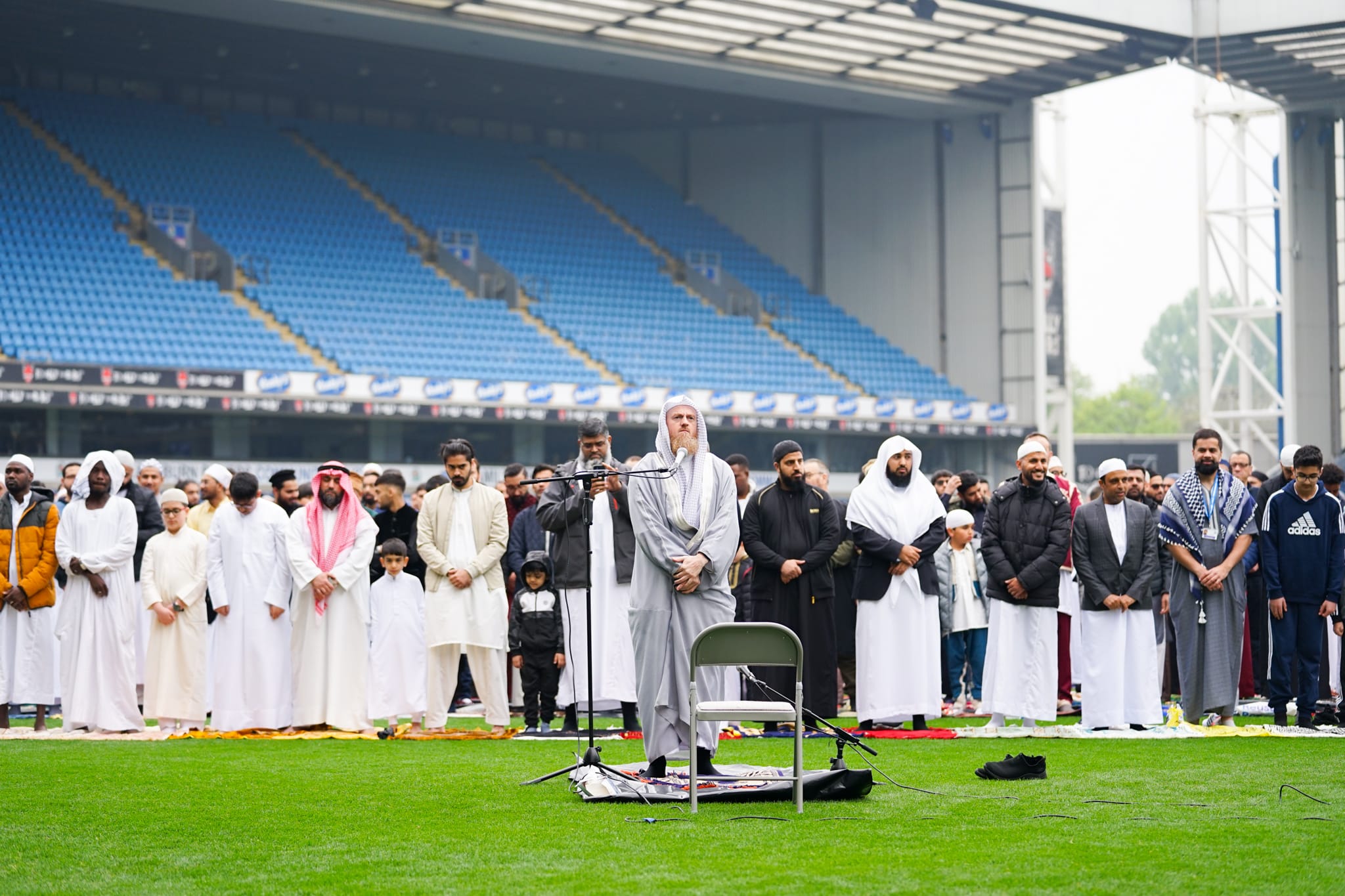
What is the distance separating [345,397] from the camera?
25828 mm

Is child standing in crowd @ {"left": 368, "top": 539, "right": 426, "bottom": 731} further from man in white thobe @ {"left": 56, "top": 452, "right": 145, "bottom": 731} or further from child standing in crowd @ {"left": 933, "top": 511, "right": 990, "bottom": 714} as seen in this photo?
child standing in crowd @ {"left": 933, "top": 511, "right": 990, "bottom": 714}

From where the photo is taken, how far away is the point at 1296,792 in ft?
23.5

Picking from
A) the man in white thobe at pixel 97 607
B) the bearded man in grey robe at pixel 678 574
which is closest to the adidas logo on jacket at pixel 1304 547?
the bearded man in grey robe at pixel 678 574

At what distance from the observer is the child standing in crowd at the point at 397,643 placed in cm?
1123

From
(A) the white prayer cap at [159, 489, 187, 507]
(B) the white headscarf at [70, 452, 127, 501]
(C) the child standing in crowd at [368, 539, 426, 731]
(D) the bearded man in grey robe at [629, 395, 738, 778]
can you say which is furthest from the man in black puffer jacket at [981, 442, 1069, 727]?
(B) the white headscarf at [70, 452, 127, 501]

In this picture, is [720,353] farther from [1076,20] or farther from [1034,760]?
[1034,760]

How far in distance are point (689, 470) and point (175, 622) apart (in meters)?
5.03

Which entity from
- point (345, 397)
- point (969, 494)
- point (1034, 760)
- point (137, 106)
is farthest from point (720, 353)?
point (1034, 760)

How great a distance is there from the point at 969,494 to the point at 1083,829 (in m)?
7.06

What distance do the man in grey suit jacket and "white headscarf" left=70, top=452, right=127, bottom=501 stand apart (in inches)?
259

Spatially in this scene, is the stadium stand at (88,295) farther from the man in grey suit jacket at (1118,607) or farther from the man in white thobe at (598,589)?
the man in grey suit jacket at (1118,607)

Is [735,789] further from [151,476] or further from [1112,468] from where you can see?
[151,476]

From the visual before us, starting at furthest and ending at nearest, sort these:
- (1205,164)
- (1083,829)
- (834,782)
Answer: (1205,164) < (834,782) < (1083,829)

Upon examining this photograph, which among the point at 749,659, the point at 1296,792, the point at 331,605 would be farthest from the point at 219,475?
the point at 1296,792
